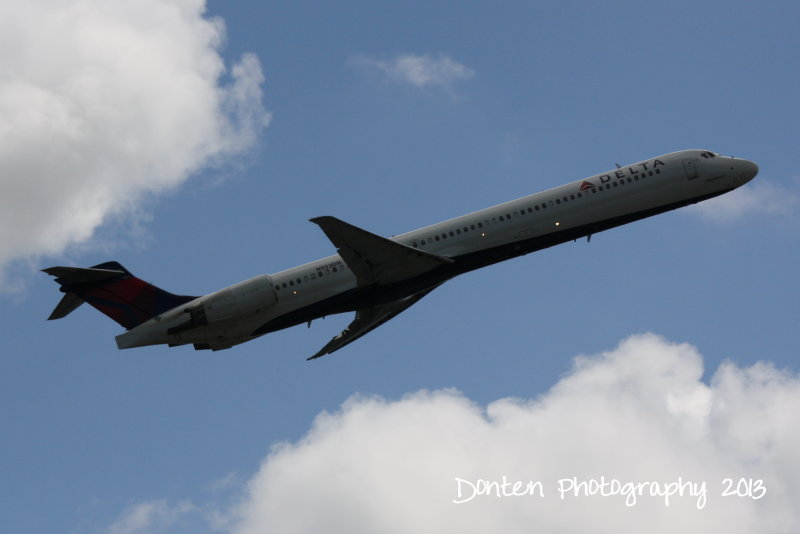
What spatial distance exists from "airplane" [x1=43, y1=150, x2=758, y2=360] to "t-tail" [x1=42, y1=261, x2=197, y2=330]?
0.04 metres

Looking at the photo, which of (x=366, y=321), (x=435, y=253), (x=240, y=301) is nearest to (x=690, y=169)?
(x=435, y=253)


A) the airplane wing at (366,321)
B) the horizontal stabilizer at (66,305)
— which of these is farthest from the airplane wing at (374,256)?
the horizontal stabilizer at (66,305)

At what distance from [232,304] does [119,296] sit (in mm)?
5427

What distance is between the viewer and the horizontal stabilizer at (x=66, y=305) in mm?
39719

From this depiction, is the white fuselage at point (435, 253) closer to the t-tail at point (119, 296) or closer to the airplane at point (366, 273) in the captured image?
the airplane at point (366, 273)

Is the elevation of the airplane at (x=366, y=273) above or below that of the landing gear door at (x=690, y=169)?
below

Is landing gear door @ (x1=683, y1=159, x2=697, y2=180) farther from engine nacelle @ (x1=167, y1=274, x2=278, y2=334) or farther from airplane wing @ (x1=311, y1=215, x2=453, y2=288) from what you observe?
engine nacelle @ (x1=167, y1=274, x2=278, y2=334)

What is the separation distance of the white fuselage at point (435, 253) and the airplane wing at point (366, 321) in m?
3.55

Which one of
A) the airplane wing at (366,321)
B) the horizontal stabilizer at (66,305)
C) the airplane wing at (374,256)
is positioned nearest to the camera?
the airplane wing at (374,256)

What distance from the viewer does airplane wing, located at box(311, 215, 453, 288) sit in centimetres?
3766

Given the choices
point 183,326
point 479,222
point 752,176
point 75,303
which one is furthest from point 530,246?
point 75,303

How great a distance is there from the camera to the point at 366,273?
39.1 metres

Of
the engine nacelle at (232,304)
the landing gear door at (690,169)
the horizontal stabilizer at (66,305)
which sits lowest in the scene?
the engine nacelle at (232,304)

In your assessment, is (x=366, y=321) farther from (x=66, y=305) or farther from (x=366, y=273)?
(x=66, y=305)
